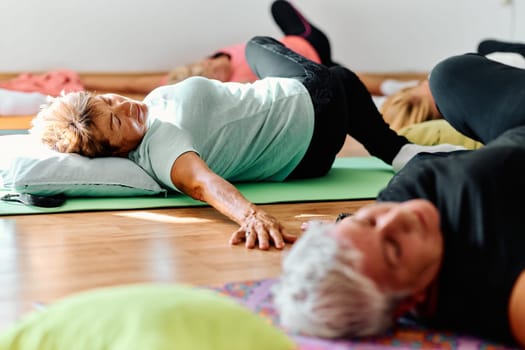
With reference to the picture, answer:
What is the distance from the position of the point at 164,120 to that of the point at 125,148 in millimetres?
195

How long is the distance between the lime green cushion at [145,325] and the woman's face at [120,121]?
5.06 ft

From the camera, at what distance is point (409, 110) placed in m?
4.44

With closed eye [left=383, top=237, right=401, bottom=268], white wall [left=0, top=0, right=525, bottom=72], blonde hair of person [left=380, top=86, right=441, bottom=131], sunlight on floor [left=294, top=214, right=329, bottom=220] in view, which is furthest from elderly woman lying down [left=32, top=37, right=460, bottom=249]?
white wall [left=0, top=0, right=525, bottom=72]

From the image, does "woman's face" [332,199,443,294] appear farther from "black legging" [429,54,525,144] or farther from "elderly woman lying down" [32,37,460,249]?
"elderly woman lying down" [32,37,460,249]

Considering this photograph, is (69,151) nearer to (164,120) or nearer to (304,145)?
(164,120)

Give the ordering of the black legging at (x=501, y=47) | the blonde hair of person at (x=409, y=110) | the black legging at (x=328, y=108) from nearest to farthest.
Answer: the black legging at (x=328, y=108)
the blonde hair of person at (x=409, y=110)
the black legging at (x=501, y=47)

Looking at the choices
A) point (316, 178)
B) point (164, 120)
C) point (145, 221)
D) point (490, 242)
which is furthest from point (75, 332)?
point (316, 178)

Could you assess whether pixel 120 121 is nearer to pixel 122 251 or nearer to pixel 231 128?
pixel 231 128

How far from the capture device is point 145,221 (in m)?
2.81

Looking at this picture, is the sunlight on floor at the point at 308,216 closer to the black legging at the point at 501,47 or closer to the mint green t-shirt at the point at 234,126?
the mint green t-shirt at the point at 234,126

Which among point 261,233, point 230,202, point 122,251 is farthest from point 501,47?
point 122,251

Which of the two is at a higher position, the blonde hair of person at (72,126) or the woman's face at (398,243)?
the woman's face at (398,243)

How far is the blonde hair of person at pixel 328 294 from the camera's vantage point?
1502 millimetres

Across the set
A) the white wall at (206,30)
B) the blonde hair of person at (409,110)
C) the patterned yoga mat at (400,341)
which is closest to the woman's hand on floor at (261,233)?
the patterned yoga mat at (400,341)
